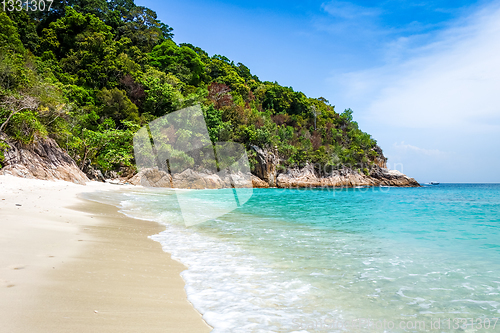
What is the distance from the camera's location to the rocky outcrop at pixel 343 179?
39.4m

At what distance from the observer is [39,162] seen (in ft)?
43.2

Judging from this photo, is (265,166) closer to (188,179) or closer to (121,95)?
(188,179)

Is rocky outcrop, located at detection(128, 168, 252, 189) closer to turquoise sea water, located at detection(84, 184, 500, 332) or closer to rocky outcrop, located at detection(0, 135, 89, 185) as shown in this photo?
rocky outcrop, located at detection(0, 135, 89, 185)

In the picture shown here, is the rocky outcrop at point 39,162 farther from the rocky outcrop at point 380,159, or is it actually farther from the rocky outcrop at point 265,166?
the rocky outcrop at point 380,159

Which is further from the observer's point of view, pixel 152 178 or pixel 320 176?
pixel 320 176

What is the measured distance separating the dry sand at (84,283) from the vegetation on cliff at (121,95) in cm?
1205

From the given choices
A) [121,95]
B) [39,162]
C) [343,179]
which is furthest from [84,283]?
[343,179]

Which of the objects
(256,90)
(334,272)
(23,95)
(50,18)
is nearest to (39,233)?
(334,272)

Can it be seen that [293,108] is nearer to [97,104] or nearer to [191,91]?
[191,91]

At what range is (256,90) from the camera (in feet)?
165

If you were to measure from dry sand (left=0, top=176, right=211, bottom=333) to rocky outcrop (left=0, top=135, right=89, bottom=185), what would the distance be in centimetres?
1005

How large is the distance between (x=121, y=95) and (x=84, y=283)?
2769 cm

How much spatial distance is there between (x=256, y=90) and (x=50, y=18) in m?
33.3

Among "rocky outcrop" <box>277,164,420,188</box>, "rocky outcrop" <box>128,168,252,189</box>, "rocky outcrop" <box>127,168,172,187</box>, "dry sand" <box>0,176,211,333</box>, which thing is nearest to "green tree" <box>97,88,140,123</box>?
"rocky outcrop" <box>127,168,172,187</box>
